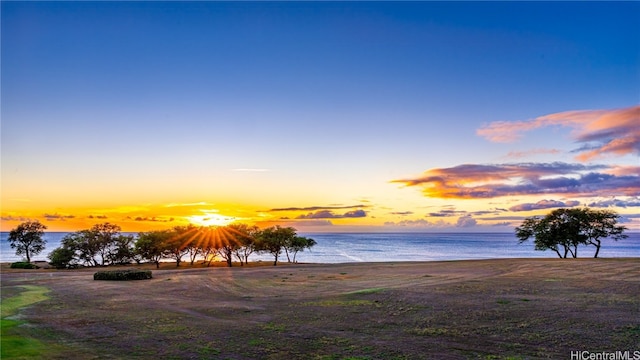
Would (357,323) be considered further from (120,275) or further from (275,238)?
(275,238)

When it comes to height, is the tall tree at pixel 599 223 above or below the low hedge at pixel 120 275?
above

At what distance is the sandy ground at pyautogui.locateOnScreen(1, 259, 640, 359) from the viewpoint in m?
14.6

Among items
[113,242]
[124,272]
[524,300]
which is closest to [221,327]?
[524,300]

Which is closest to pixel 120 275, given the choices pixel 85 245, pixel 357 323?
pixel 357 323

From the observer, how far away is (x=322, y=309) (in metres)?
23.0

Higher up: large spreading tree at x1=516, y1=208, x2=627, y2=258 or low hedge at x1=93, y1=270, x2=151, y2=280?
large spreading tree at x1=516, y1=208, x2=627, y2=258

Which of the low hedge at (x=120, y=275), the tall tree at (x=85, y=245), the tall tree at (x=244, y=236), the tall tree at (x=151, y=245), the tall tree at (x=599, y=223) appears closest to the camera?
the low hedge at (x=120, y=275)

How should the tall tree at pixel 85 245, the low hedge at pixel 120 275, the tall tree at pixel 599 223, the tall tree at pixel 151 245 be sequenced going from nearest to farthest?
the low hedge at pixel 120 275
the tall tree at pixel 599 223
the tall tree at pixel 151 245
the tall tree at pixel 85 245

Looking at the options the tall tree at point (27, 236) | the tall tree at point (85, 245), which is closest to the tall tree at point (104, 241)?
the tall tree at point (85, 245)

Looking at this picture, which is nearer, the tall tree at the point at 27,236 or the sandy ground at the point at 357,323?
the sandy ground at the point at 357,323

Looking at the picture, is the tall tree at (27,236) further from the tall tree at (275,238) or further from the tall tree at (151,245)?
the tall tree at (275,238)

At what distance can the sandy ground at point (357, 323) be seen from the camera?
47.9 ft

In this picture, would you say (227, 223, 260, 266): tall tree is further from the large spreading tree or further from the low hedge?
the large spreading tree

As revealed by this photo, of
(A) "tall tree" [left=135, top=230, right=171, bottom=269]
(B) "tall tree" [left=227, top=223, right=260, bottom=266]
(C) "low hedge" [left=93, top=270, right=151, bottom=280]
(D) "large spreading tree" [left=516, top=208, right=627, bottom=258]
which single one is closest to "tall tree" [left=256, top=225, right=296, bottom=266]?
(B) "tall tree" [left=227, top=223, right=260, bottom=266]
